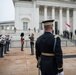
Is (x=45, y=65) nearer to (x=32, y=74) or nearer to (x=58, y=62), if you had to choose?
(x=58, y=62)

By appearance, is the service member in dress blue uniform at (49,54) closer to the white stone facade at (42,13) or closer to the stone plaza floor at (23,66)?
the stone plaza floor at (23,66)

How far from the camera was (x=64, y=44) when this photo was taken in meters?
35.1

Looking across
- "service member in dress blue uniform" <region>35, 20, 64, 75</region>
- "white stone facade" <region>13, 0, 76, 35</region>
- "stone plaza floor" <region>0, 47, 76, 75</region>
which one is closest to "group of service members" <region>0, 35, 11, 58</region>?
"stone plaza floor" <region>0, 47, 76, 75</region>

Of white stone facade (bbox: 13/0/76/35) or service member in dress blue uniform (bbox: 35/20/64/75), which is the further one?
white stone facade (bbox: 13/0/76/35)

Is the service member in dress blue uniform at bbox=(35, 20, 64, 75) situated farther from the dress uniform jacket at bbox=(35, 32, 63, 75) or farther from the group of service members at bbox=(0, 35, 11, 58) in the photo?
the group of service members at bbox=(0, 35, 11, 58)

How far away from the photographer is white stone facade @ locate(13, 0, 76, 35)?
56.1 m

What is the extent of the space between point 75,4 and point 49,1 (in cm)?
805

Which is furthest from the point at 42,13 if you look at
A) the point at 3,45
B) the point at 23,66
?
the point at 23,66

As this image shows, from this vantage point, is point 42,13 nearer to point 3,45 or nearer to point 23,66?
point 3,45

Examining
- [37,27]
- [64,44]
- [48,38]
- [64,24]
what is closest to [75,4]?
[64,24]

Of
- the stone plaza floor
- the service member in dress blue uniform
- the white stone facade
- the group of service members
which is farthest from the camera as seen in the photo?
the white stone facade

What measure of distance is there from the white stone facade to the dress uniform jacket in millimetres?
50916

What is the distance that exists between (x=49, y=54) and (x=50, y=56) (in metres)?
0.06

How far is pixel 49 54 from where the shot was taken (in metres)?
4.96
